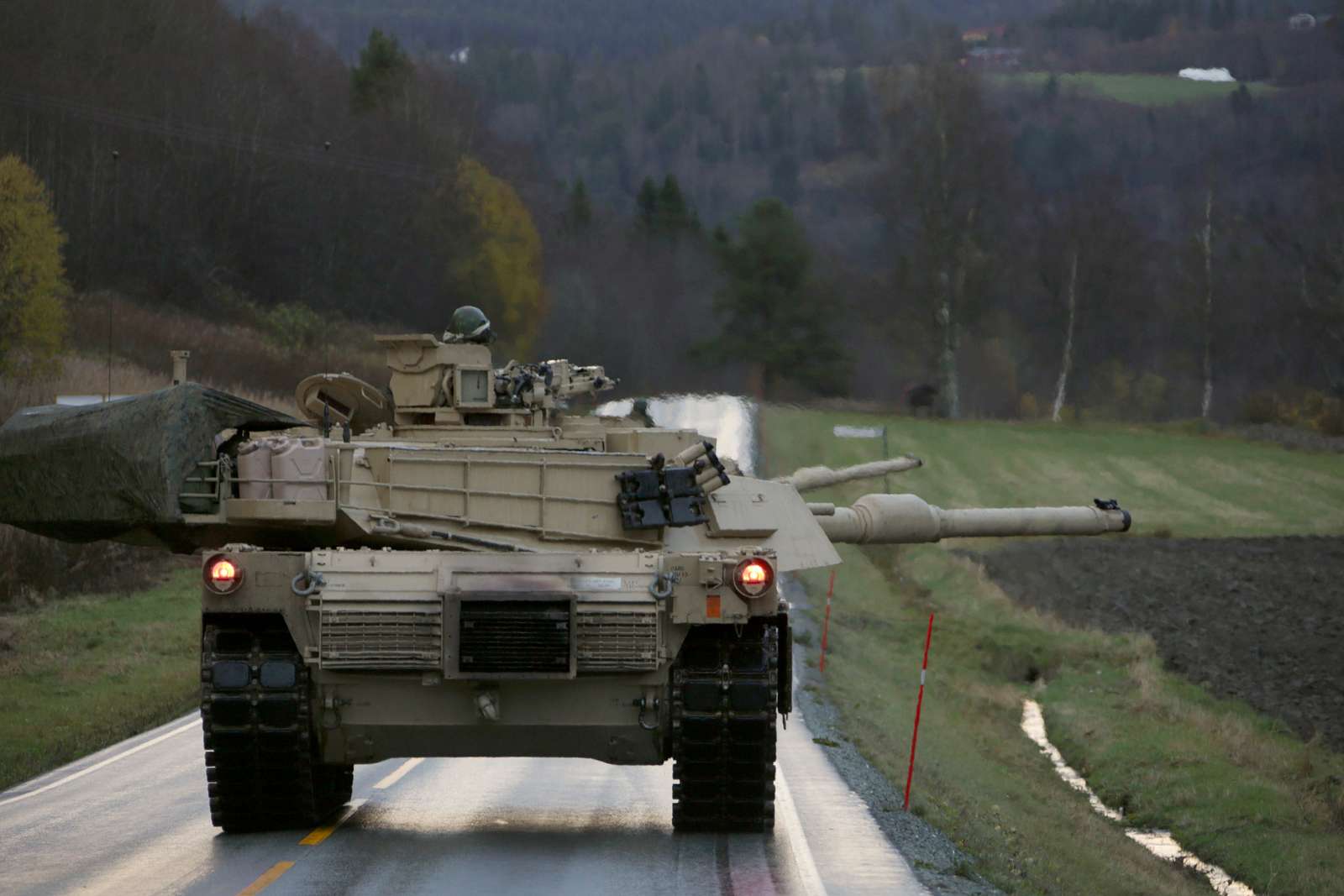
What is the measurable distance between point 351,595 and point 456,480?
1859 mm

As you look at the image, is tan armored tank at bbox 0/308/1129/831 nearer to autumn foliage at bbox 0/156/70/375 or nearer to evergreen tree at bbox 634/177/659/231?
autumn foliage at bbox 0/156/70/375

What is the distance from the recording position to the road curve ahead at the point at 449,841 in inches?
465

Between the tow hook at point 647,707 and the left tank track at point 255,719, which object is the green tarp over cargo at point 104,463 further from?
the tow hook at point 647,707

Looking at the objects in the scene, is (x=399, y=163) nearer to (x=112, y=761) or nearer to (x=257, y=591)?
(x=112, y=761)

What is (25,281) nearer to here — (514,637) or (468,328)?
(468,328)

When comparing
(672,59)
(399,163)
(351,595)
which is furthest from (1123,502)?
(672,59)

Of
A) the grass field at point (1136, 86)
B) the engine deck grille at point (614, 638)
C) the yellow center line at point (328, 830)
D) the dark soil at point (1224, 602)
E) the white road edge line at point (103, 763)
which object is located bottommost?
the dark soil at point (1224, 602)

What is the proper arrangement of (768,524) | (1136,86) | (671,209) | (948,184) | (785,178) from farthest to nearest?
(1136,86)
(785,178)
(671,209)
(948,184)
(768,524)

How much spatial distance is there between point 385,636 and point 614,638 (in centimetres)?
147

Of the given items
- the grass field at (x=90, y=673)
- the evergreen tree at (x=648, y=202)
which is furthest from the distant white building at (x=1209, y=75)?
the grass field at (x=90, y=673)

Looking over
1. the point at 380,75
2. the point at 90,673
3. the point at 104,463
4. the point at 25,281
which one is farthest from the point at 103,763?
the point at 380,75

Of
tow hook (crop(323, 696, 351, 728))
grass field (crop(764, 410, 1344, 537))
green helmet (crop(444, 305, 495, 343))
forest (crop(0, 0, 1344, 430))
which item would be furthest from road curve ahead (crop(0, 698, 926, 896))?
grass field (crop(764, 410, 1344, 537))

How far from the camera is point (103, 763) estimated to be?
57.5 ft

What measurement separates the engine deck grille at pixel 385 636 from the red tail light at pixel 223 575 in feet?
1.95
